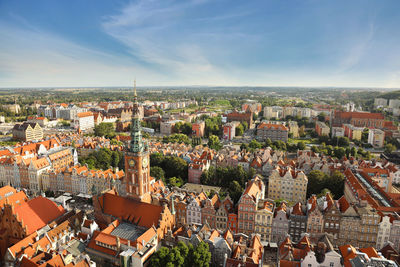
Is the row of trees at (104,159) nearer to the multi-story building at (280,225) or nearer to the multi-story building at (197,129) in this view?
the multi-story building at (280,225)

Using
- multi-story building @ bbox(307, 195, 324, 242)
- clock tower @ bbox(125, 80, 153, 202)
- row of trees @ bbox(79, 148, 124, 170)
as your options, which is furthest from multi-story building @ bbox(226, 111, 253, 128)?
clock tower @ bbox(125, 80, 153, 202)

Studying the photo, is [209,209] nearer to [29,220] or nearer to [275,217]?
[275,217]

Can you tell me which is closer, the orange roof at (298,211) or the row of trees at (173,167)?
the orange roof at (298,211)

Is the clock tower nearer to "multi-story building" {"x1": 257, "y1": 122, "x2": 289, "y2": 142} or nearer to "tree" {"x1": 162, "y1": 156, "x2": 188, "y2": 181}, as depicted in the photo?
"tree" {"x1": 162, "y1": 156, "x2": 188, "y2": 181}

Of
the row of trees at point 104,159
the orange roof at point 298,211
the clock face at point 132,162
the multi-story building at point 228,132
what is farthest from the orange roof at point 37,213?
the multi-story building at point 228,132

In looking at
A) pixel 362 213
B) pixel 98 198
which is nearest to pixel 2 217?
pixel 98 198

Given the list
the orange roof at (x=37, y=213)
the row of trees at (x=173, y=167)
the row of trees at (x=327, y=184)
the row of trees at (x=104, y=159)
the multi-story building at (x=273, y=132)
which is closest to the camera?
the orange roof at (x=37, y=213)

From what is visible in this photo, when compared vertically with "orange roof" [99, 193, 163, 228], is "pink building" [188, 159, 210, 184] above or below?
below
